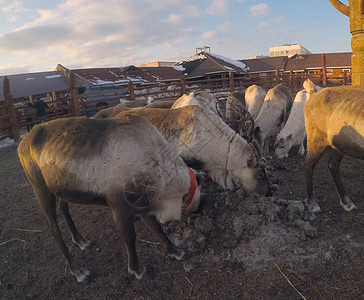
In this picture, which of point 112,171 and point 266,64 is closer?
point 112,171

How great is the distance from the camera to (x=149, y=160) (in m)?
2.87

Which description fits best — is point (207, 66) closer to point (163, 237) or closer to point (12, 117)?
point (12, 117)

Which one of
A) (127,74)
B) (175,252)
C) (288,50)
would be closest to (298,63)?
(127,74)

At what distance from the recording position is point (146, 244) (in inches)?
137

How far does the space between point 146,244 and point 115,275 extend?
21.9 inches

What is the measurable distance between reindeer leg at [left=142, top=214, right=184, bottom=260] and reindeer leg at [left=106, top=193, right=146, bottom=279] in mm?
212

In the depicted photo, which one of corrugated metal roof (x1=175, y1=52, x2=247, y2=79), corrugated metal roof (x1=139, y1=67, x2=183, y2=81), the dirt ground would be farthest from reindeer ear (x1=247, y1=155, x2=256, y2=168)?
corrugated metal roof (x1=175, y1=52, x2=247, y2=79)

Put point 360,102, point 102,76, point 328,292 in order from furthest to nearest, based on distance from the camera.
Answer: point 102,76 → point 360,102 → point 328,292

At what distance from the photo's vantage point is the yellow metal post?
15.8 feet

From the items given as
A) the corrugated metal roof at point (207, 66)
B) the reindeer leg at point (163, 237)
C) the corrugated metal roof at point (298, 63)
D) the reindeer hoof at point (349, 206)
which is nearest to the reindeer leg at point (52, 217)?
the reindeer leg at point (163, 237)

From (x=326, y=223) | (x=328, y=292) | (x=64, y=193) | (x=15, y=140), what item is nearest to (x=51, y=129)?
(x=64, y=193)

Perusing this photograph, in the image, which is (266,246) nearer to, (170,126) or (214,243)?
(214,243)

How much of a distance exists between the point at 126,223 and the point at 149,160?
0.66 m

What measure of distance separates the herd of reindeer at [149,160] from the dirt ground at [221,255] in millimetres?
183
